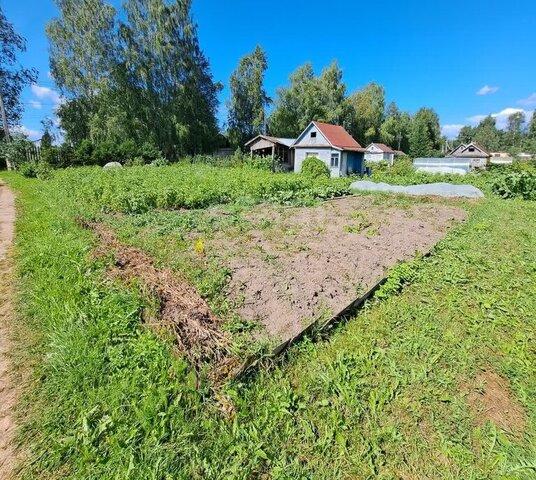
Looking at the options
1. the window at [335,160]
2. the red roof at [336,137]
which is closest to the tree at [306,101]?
the red roof at [336,137]

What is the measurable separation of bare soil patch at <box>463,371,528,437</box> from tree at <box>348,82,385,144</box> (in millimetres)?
38018

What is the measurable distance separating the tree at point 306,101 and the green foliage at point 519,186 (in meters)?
22.5

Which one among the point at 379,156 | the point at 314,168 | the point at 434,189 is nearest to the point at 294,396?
the point at 434,189

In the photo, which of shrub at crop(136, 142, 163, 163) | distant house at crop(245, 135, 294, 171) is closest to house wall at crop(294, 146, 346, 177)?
distant house at crop(245, 135, 294, 171)

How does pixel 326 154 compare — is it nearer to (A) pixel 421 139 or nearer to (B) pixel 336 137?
(B) pixel 336 137

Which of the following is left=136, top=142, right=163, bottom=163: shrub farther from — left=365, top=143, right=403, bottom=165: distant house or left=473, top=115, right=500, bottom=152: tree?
left=473, top=115, right=500, bottom=152: tree

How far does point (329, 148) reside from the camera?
68.5ft

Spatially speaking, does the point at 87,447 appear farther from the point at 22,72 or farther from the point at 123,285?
the point at 22,72

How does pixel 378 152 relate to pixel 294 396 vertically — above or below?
above

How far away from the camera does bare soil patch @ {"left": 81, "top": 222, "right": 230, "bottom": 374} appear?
2.26 metres

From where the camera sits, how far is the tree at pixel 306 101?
103ft

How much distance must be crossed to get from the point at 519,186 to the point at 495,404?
523 inches

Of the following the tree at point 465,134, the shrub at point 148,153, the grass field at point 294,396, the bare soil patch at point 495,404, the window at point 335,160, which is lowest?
the bare soil patch at point 495,404

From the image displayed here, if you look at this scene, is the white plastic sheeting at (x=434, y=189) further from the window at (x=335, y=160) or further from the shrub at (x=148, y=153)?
the shrub at (x=148, y=153)
